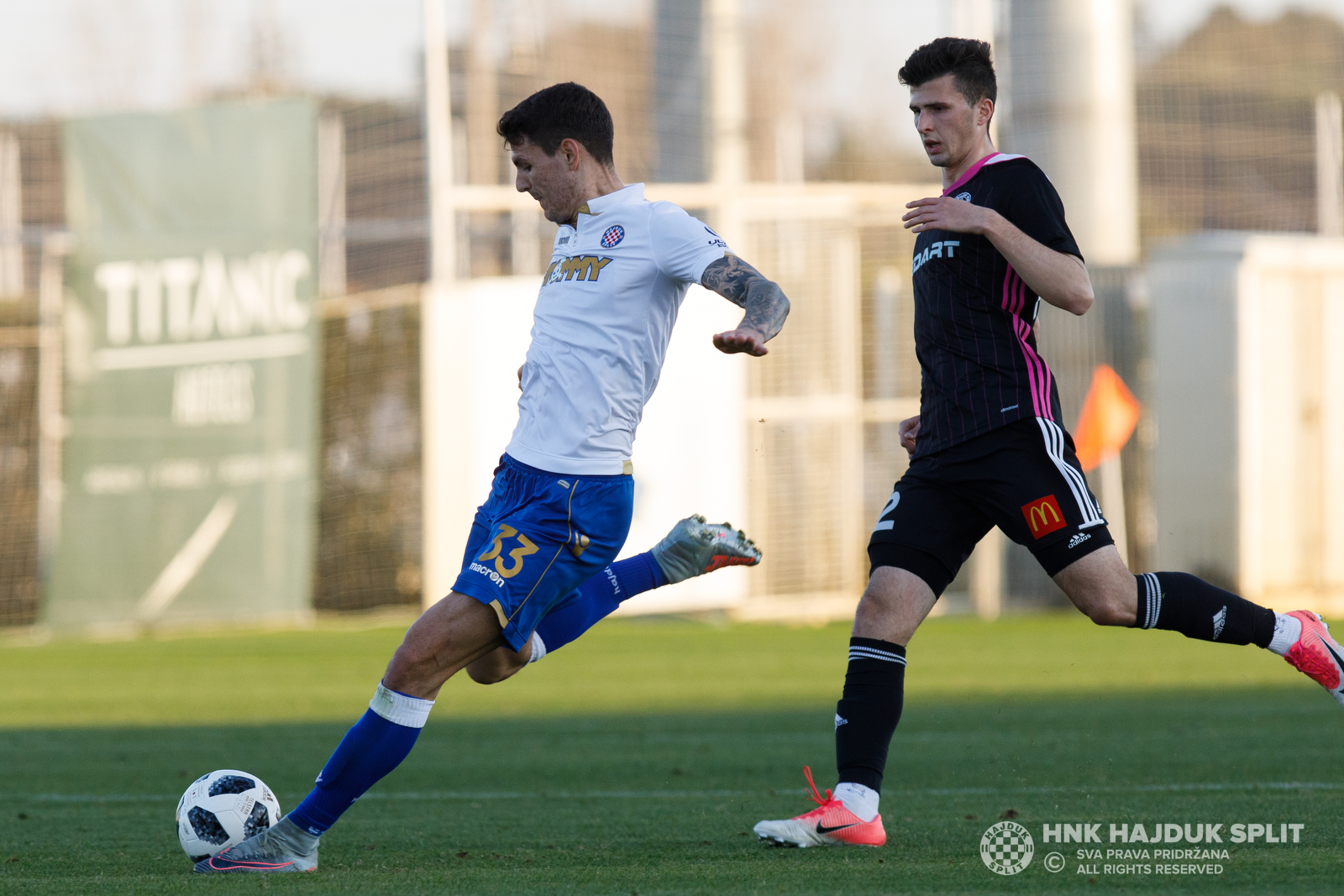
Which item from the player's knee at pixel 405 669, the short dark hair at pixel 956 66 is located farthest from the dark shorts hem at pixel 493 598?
the short dark hair at pixel 956 66

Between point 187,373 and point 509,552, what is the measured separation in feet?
37.5

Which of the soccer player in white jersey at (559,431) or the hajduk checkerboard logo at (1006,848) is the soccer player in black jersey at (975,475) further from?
the soccer player in white jersey at (559,431)

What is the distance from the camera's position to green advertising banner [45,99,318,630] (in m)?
15.0

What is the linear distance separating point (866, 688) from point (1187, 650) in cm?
831

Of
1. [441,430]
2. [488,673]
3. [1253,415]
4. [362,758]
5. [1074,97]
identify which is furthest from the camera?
[1074,97]

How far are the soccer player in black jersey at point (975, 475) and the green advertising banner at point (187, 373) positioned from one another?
1122cm

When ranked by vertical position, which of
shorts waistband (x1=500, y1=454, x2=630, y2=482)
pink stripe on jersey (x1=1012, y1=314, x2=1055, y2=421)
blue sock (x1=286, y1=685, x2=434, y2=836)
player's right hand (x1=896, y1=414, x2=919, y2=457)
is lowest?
blue sock (x1=286, y1=685, x2=434, y2=836)

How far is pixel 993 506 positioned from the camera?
4.66 meters

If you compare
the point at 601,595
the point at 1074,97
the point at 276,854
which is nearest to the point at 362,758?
the point at 276,854

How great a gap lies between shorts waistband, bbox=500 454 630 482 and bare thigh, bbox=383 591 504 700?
1.35 ft

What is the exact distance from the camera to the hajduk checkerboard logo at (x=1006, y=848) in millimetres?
4297

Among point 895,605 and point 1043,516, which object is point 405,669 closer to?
point 895,605

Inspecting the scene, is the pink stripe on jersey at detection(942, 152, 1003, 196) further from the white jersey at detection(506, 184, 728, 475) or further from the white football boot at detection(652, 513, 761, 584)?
the white football boot at detection(652, 513, 761, 584)

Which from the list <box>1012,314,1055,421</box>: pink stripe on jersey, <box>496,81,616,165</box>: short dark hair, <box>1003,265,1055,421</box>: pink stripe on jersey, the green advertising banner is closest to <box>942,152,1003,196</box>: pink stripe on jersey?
<box>1003,265,1055,421</box>: pink stripe on jersey
